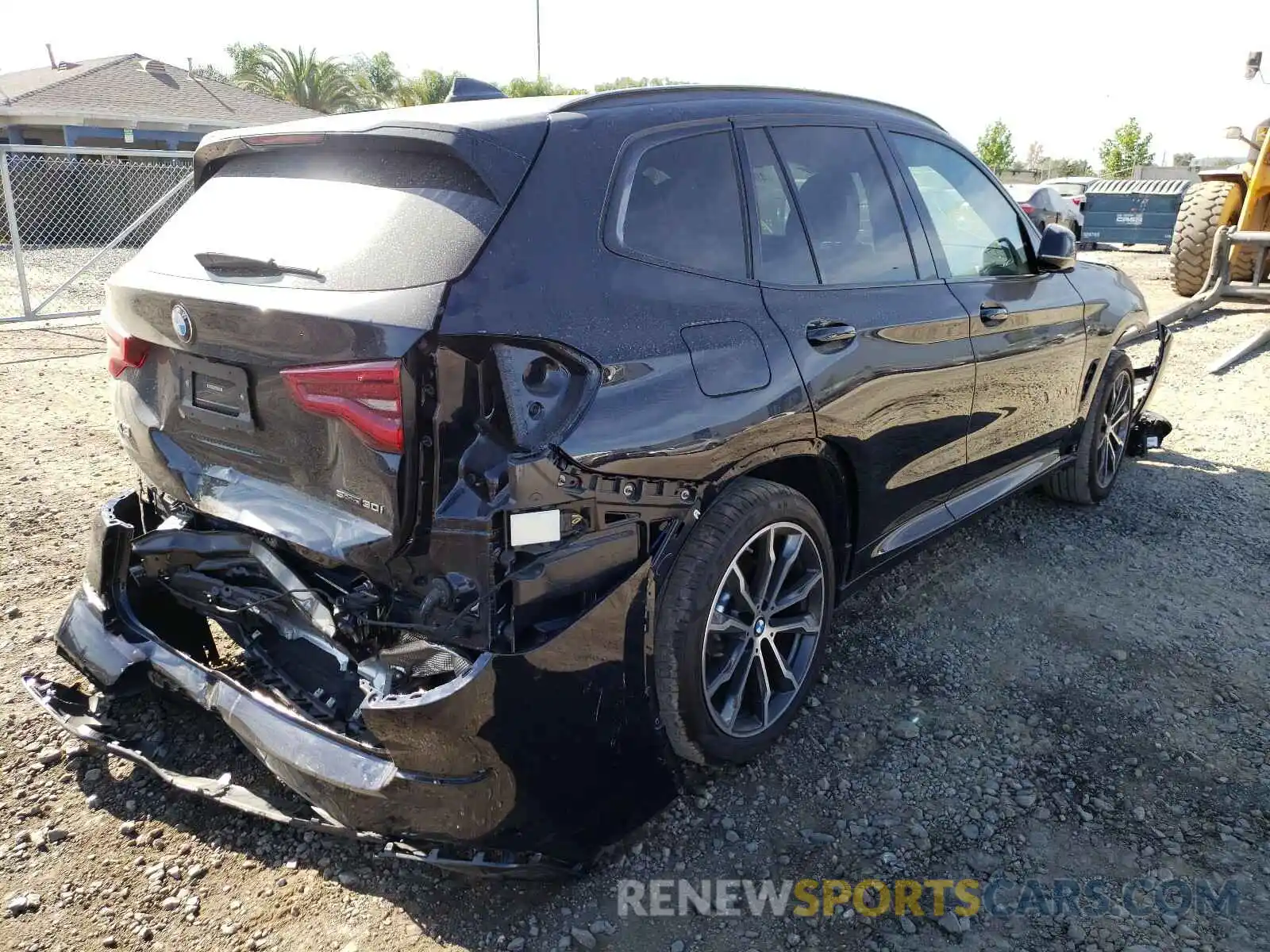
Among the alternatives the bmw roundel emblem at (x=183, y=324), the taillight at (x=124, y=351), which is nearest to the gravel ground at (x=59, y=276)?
the taillight at (x=124, y=351)

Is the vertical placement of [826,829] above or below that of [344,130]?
below

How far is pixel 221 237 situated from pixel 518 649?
144 centimetres

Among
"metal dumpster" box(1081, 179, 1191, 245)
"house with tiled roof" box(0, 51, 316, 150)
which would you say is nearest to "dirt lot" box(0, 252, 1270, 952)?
"metal dumpster" box(1081, 179, 1191, 245)

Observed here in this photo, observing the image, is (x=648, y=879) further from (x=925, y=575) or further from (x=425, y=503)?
(x=925, y=575)

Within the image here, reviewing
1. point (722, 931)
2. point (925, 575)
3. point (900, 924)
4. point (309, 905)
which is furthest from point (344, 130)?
point (925, 575)

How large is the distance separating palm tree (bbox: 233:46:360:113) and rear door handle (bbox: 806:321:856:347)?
34.9m

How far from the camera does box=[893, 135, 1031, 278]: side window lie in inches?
138

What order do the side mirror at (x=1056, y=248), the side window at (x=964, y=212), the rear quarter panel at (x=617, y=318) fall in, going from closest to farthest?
the rear quarter panel at (x=617, y=318) < the side window at (x=964, y=212) < the side mirror at (x=1056, y=248)

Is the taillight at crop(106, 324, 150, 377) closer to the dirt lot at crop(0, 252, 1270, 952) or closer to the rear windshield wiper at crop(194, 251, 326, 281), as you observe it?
the rear windshield wiper at crop(194, 251, 326, 281)

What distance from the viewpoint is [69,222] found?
1867cm

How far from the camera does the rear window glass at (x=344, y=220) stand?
2.11 metres

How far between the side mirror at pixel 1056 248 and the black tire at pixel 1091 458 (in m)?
1.00

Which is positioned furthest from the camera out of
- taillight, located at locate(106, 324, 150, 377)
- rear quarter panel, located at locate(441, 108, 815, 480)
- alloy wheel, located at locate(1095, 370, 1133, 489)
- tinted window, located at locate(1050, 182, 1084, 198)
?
tinted window, located at locate(1050, 182, 1084, 198)

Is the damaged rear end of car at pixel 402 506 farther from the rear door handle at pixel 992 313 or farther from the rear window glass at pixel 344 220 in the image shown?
the rear door handle at pixel 992 313
